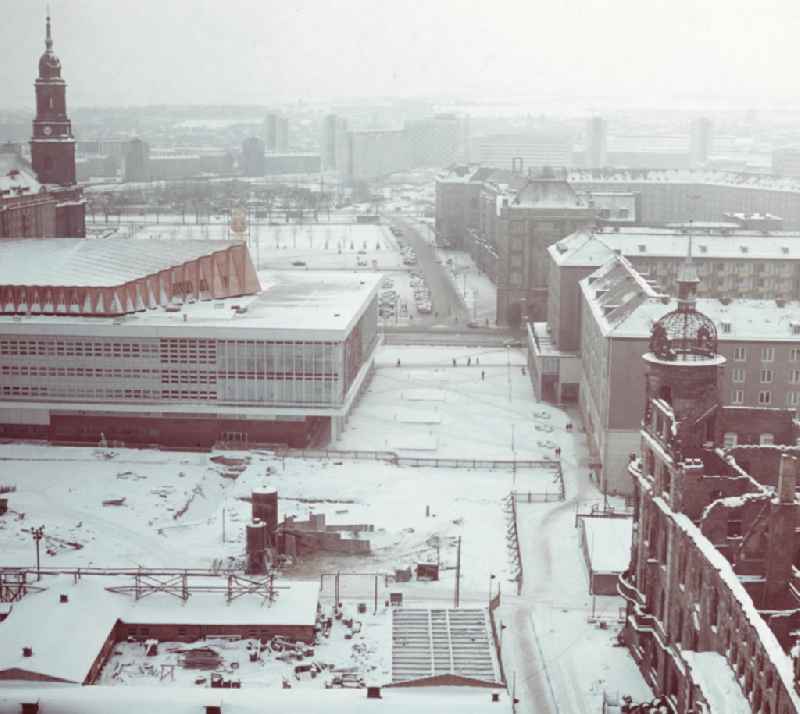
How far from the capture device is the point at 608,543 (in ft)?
188

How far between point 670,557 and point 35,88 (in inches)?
3649

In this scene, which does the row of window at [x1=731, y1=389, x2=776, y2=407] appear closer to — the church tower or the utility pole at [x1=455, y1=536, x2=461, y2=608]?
the utility pole at [x1=455, y1=536, x2=461, y2=608]

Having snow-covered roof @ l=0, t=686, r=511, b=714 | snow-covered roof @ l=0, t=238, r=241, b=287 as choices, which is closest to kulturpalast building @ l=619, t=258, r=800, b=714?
snow-covered roof @ l=0, t=686, r=511, b=714

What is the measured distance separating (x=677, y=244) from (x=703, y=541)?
61916 mm

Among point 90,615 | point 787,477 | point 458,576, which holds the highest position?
point 787,477

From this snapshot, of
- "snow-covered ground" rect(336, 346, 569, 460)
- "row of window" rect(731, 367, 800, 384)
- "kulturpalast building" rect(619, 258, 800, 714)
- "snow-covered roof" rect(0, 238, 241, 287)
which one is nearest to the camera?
"kulturpalast building" rect(619, 258, 800, 714)

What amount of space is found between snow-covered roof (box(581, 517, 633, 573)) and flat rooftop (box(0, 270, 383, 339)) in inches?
906

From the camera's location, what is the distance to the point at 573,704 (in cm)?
4406

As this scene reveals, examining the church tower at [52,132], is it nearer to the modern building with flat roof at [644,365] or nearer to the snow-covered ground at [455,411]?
the snow-covered ground at [455,411]

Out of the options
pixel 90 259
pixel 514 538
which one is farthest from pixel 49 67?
pixel 514 538

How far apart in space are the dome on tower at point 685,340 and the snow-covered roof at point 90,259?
44.5 m

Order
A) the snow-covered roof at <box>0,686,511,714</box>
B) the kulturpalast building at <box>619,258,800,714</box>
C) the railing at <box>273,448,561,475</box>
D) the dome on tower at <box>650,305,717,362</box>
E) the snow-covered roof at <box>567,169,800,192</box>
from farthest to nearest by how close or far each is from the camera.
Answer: the snow-covered roof at <box>567,169,800,192</box>, the railing at <box>273,448,561,475</box>, the dome on tower at <box>650,305,717,362</box>, the snow-covered roof at <box>0,686,511,714</box>, the kulturpalast building at <box>619,258,800,714</box>

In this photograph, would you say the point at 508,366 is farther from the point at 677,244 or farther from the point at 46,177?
the point at 46,177

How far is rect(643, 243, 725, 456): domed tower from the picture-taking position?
4494 centimetres
